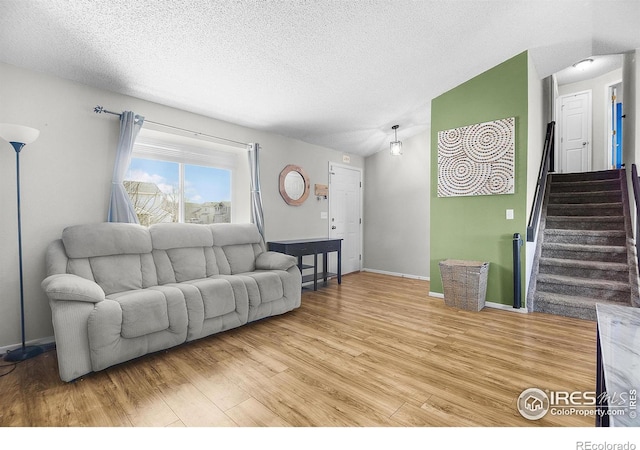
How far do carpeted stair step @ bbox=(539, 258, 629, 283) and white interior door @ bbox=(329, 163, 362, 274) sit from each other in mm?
2975

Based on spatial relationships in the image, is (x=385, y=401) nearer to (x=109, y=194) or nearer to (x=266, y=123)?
(x=109, y=194)

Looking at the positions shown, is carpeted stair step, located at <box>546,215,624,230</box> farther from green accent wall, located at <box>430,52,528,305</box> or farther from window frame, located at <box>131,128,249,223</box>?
window frame, located at <box>131,128,249,223</box>

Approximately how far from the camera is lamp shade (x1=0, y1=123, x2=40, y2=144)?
7.14 ft

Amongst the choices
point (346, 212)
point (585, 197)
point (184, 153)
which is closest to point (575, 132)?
point (585, 197)

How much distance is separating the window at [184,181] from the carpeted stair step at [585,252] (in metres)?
3.99

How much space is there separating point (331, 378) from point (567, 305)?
2850 mm

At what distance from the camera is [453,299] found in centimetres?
367

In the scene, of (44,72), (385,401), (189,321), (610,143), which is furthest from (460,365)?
(610,143)

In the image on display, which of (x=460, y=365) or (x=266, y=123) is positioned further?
(x=266, y=123)

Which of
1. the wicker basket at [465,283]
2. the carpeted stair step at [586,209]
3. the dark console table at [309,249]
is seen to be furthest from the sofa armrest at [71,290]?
the carpeted stair step at [586,209]

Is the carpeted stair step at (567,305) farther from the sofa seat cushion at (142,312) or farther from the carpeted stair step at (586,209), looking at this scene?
the sofa seat cushion at (142,312)

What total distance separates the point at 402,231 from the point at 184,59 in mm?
4219

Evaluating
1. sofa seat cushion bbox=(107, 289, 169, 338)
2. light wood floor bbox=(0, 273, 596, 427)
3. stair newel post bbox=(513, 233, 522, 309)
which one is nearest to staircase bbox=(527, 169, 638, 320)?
stair newel post bbox=(513, 233, 522, 309)
